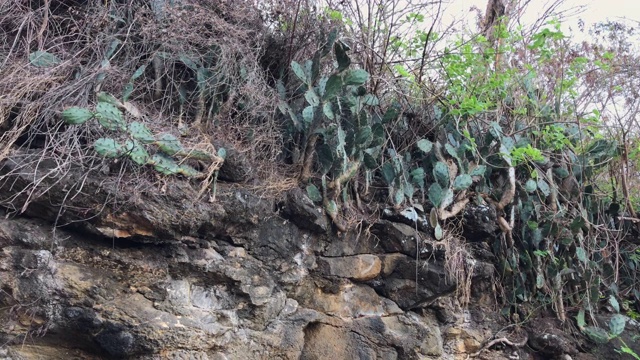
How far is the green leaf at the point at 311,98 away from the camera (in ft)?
13.0

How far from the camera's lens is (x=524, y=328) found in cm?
481

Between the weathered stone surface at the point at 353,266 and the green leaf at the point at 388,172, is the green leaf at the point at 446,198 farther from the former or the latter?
the weathered stone surface at the point at 353,266

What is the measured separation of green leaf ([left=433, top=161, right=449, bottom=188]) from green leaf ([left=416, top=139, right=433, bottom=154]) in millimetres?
165

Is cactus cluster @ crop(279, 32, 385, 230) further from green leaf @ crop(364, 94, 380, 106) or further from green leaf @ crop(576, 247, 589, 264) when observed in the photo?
green leaf @ crop(576, 247, 589, 264)

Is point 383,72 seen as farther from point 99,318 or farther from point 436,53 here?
point 99,318

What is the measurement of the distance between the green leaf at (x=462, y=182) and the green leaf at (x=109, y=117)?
100 inches

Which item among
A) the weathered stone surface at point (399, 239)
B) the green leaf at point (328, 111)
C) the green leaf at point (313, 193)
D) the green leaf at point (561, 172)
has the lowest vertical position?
the weathered stone surface at point (399, 239)

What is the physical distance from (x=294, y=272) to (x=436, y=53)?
93.6 inches

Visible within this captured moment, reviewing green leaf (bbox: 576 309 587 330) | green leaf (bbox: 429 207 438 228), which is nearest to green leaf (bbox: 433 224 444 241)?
green leaf (bbox: 429 207 438 228)

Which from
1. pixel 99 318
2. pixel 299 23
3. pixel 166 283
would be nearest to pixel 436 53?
pixel 299 23

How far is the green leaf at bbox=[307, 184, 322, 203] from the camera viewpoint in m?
3.95

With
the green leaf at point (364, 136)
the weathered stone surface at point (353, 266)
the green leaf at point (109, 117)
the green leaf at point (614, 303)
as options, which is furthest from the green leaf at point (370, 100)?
the green leaf at point (614, 303)

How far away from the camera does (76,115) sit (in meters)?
3.04

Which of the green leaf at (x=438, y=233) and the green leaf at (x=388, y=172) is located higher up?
the green leaf at (x=388, y=172)
